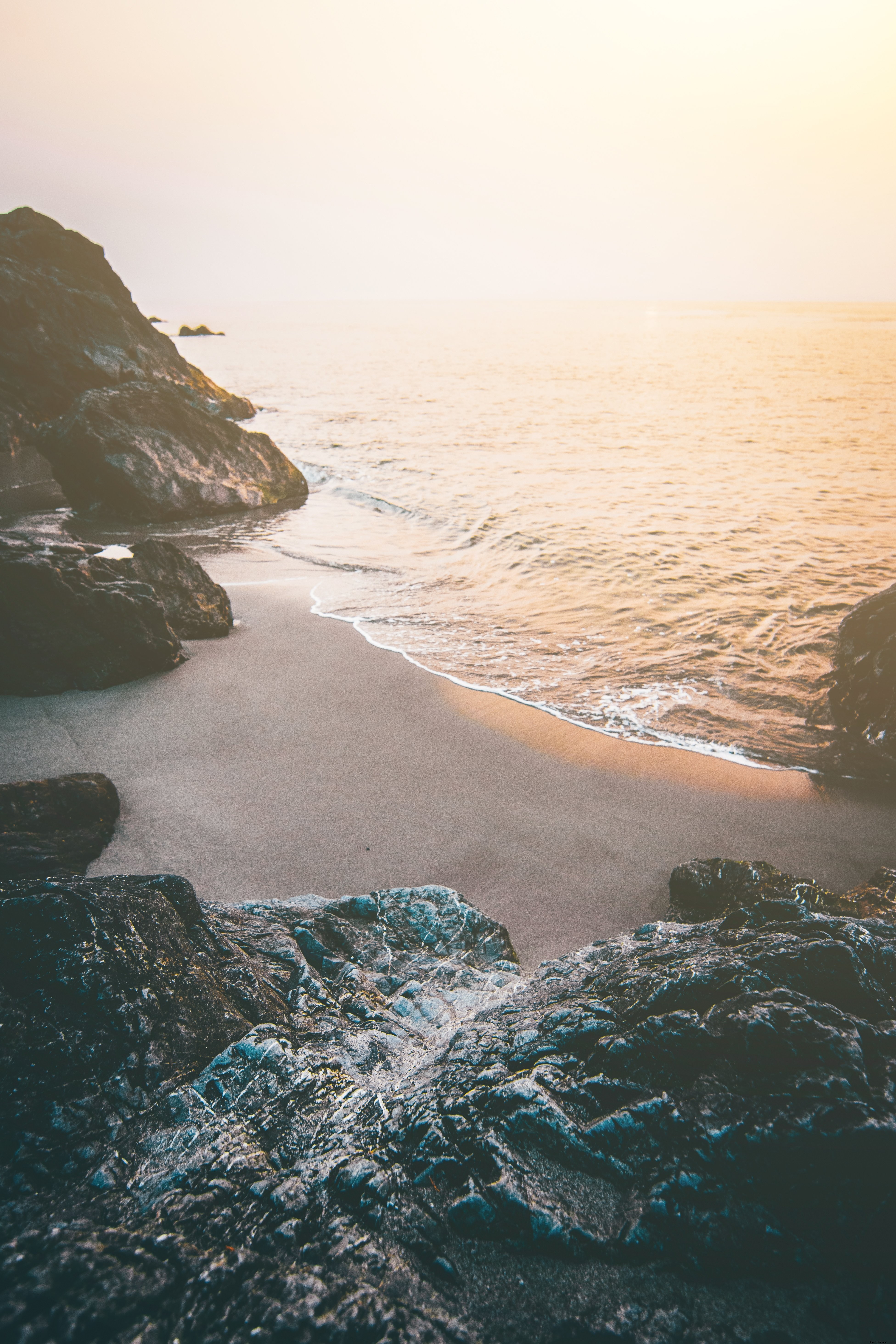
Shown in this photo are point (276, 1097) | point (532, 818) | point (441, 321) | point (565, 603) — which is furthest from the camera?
point (441, 321)

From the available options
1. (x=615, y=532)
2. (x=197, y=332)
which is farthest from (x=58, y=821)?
(x=197, y=332)

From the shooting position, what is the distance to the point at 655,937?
2.56m

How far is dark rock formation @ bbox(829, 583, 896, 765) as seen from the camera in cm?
442

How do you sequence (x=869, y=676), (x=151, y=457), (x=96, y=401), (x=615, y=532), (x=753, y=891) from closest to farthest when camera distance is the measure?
(x=753, y=891), (x=869, y=676), (x=615, y=532), (x=96, y=401), (x=151, y=457)

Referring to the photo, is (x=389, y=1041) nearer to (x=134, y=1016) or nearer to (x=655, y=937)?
(x=134, y=1016)

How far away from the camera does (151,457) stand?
1001 centimetres

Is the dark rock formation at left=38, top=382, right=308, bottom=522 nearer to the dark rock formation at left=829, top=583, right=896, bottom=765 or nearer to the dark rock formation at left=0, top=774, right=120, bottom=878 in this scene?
the dark rock formation at left=0, top=774, right=120, bottom=878

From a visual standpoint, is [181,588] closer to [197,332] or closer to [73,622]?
[73,622]

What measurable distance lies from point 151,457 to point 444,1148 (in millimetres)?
10580

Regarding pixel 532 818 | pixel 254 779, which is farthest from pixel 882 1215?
pixel 254 779

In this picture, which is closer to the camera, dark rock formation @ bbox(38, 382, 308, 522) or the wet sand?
the wet sand

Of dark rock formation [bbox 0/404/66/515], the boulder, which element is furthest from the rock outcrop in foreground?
dark rock formation [bbox 0/404/66/515]

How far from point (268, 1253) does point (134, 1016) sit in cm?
A: 68

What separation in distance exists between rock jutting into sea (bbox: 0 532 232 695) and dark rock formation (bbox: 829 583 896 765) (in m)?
5.26
